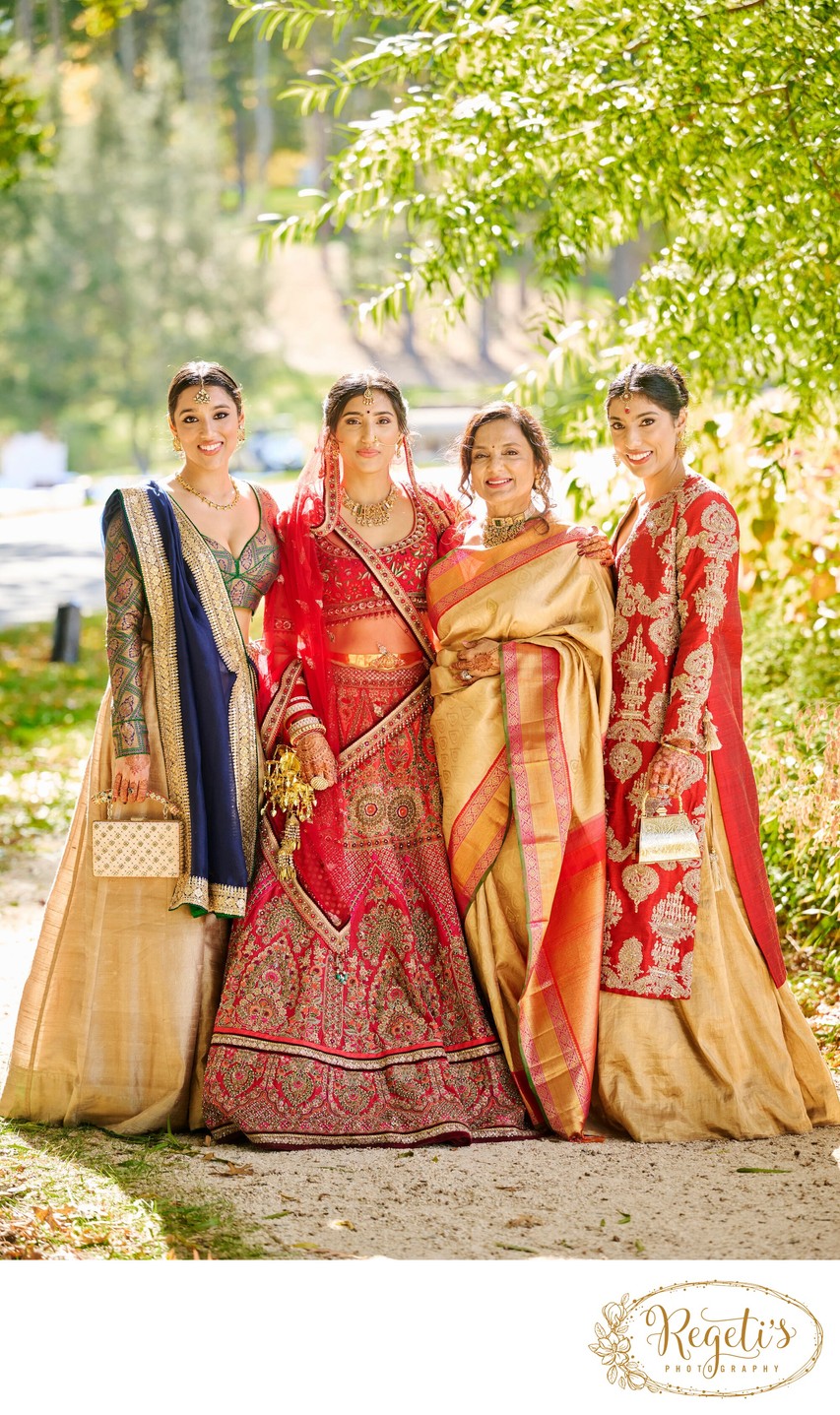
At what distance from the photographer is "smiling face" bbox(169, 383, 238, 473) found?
343 cm

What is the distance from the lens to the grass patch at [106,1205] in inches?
112

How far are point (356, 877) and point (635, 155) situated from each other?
2258mm

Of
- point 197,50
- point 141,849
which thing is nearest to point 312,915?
point 141,849

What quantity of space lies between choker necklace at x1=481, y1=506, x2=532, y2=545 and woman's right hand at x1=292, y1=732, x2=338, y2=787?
25.1 inches

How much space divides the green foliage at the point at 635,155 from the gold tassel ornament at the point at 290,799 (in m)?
2.00

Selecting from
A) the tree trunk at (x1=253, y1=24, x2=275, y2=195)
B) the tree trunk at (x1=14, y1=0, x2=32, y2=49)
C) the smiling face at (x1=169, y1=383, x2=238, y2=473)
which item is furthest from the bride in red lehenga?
the tree trunk at (x1=253, y1=24, x2=275, y2=195)

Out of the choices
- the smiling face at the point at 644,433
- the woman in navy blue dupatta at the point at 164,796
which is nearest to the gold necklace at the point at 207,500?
the woman in navy blue dupatta at the point at 164,796

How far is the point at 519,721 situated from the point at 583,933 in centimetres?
52

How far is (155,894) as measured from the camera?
3.49 meters

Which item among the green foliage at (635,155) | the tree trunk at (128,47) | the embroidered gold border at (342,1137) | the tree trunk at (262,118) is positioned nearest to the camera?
the embroidered gold border at (342,1137)

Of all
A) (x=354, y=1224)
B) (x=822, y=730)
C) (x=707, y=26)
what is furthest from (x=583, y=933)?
(x=707, y=26)

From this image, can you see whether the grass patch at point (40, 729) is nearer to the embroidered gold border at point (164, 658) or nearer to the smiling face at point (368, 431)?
the embroidered gold border at point (164, 658)

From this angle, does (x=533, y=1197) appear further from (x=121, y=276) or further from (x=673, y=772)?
(x=121, y=276)
